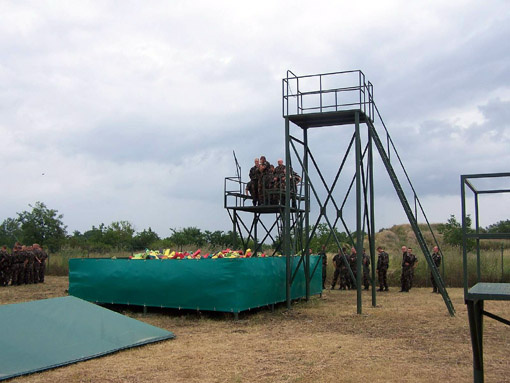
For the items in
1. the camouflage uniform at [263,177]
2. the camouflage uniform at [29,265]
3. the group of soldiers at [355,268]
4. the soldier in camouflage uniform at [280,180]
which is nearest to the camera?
the soldier in camouflage uniform at [280,180]

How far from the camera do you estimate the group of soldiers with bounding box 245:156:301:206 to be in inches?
666

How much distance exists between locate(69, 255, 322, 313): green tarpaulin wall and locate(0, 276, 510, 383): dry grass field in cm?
44

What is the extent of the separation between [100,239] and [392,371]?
5347cm

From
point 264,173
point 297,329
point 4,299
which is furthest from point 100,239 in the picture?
point 297,329

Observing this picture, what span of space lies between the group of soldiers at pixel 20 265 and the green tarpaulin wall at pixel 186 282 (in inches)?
381

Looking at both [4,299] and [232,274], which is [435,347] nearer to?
[232,274]

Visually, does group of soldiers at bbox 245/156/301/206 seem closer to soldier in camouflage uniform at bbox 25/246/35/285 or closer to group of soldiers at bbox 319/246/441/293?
group of soldiers at bbox 319/246/441/293

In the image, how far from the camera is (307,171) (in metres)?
16.2

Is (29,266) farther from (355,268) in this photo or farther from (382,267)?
(382,267)

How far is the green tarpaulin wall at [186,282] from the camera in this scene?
42.8 ft

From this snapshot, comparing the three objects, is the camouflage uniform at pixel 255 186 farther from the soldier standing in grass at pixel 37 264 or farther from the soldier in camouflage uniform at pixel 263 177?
the soldier standing in grass at pixel 37 264

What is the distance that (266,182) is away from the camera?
1720cm

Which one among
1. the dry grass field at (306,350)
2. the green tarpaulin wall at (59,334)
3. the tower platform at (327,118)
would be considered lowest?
the dry grass field at (306,350)

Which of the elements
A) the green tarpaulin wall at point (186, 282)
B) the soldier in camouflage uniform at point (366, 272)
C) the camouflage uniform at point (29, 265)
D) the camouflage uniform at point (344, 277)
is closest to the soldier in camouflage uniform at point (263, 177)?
the green tarpaulin wall at point (186, 282)
